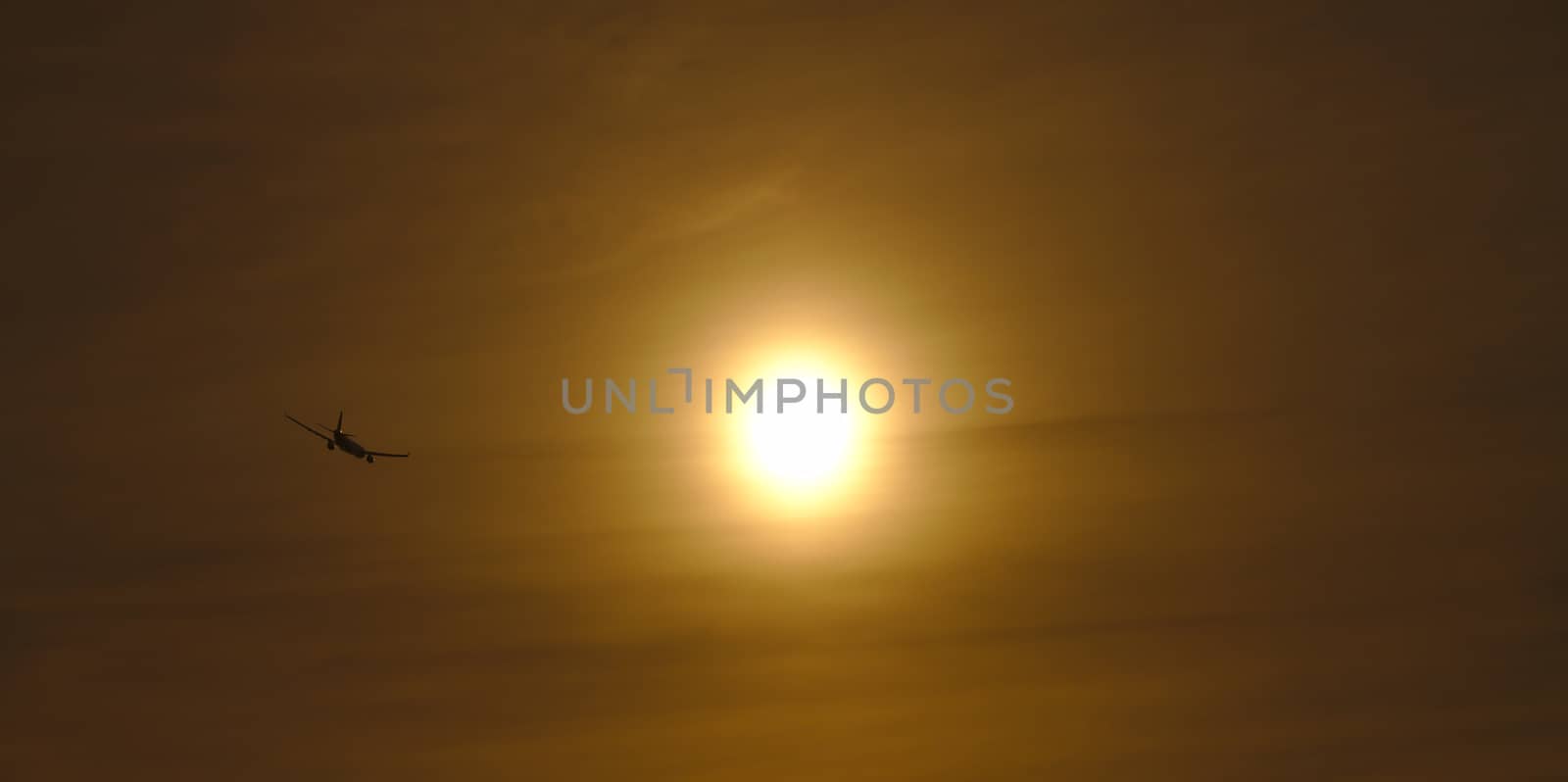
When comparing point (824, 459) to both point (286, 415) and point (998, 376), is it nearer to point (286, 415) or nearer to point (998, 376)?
point (998, 376)

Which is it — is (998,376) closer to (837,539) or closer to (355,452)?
(837,539)

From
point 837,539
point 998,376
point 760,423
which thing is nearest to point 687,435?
point 760,423

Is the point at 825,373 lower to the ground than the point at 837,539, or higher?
higher

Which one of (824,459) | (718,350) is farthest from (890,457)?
(718,350)

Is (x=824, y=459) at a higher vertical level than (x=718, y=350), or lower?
lower

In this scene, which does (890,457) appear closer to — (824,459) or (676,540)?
(824,459)

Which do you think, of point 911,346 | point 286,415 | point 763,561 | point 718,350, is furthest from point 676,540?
point 286,415

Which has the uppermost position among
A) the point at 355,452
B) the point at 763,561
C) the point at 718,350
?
the point at 718,350
